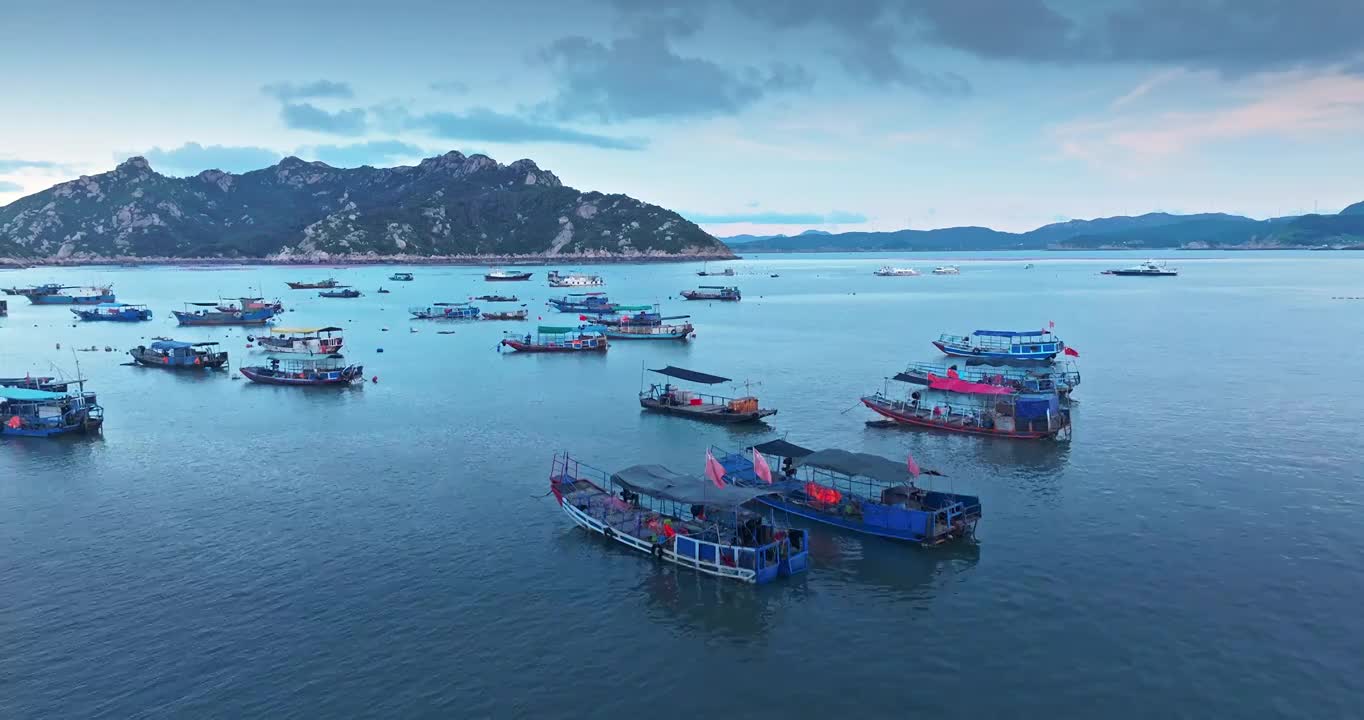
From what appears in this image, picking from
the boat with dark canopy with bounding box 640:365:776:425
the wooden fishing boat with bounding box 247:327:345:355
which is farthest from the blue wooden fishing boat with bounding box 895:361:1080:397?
the wooden fishing boat with bounding box 247:327:345:355

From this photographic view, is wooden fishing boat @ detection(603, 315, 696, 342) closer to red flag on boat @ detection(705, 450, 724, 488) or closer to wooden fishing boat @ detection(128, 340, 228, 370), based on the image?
wooden fishing boat @ detection(128, 340, 228, 370)

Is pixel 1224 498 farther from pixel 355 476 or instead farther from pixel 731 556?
pixel 355 476

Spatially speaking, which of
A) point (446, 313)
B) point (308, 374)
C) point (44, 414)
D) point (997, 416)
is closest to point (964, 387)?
point (997, 416)

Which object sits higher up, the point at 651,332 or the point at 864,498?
the point at 651,332

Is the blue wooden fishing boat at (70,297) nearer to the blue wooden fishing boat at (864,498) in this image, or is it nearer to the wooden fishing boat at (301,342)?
the wooden fishing boat at (301,342)

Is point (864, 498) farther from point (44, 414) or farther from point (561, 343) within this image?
point (561, 343)

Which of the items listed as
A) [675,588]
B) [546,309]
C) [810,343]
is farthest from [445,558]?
[546,309]
